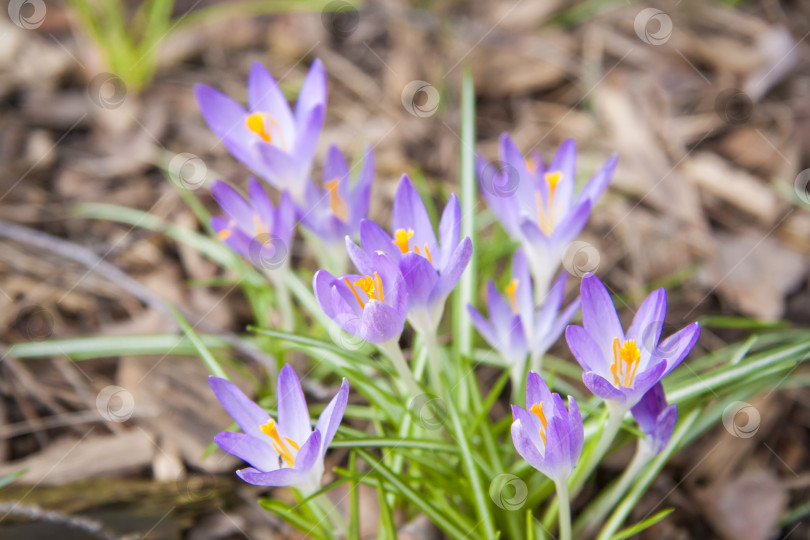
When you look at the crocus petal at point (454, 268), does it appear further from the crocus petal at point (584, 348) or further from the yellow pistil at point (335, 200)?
the yellow pistil at point (335, 200)

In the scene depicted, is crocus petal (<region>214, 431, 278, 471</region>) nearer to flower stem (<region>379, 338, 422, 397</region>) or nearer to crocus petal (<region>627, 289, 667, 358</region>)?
flower stem (<region>379, 338, 422, 397</region>)

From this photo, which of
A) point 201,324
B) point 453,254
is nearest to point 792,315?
point 453,254

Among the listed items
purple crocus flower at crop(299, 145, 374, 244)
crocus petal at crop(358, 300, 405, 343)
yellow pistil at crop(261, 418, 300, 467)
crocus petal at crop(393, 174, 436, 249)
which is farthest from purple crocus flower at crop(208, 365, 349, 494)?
purple crocus flower at crop(299, 145, 374, 244)

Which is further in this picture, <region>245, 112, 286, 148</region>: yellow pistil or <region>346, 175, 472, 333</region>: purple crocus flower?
<region>245, 112, 286, 148</region>: yellow pistil

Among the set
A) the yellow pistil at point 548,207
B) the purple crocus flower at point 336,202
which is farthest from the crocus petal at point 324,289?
the yellow pistil at point 548,207

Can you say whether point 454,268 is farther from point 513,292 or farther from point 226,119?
point 226,119

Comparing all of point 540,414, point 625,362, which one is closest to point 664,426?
point 625,362
